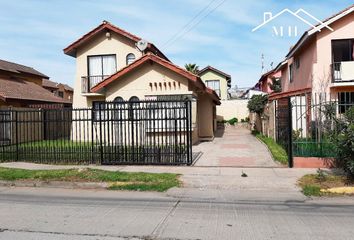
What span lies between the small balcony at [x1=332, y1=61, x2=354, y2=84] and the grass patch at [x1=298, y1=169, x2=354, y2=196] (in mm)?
11442

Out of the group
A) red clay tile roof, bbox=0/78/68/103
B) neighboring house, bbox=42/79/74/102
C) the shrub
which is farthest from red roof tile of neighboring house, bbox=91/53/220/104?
neighboring house, bbox=42/79/74/102

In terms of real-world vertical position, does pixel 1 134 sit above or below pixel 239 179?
above

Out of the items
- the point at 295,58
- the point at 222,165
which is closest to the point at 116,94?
the point at 222,165

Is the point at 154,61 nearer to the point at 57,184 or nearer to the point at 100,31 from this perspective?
the point at 100,31

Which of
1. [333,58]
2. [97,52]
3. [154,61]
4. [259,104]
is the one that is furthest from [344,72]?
[97,52]

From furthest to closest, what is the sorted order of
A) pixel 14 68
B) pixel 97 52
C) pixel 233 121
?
pixel 233 121 → pixel 14 68 → pixel 97 52

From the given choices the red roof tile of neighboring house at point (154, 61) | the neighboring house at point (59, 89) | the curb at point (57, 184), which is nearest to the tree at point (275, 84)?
the red roof tile of neighboring house at point (154, 61)

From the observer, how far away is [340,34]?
20.3 m

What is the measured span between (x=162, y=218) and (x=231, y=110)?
35439mm

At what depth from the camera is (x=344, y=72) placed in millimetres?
20594

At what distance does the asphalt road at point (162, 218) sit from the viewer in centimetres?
591

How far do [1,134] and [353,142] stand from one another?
1267cm

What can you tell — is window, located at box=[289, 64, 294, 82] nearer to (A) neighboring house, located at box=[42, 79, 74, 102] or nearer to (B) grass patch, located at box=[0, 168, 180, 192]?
(B) grass patch, located at box=[0, 168, 180, 192]

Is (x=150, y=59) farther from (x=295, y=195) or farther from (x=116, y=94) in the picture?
(x=295, y=195)
